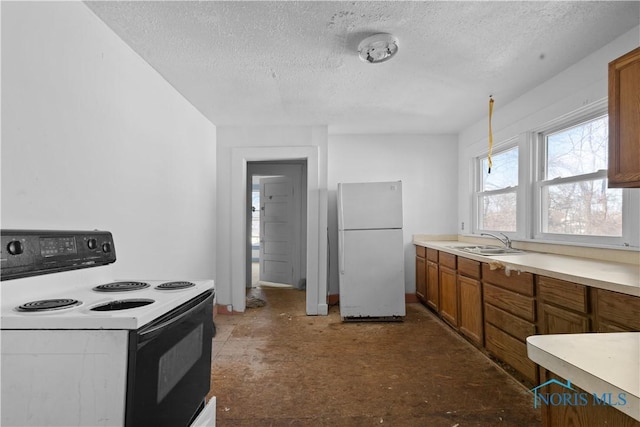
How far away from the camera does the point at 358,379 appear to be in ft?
7.44

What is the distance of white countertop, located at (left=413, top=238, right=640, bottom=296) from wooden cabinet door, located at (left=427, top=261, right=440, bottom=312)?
97cm

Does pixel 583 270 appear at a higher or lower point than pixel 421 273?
higher

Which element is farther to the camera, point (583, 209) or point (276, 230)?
point (276, 230)

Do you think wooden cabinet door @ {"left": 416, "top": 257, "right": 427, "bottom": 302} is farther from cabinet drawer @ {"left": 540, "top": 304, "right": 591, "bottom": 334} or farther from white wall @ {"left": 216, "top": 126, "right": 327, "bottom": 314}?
cabinet drawer @ {"left": 540, "top": 304, "right": 591, "bottom": 334}

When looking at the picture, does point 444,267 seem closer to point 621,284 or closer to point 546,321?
point 546,321

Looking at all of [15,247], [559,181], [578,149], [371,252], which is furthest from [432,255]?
[15,247]

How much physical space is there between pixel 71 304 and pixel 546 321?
7.92ft

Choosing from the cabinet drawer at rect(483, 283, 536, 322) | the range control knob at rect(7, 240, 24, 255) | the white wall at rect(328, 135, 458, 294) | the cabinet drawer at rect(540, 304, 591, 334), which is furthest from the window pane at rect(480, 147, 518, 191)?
the range control knob at rect(7, 240, 24, 255)

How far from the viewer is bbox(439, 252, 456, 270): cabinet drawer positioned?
3.11m

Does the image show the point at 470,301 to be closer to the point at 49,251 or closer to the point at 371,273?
the point at 371,273

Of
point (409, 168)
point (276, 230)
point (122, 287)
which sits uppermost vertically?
point (409, 168)

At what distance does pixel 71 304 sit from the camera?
1098mm

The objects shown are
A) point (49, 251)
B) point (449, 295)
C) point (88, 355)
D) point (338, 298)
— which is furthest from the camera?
point (338, 298)

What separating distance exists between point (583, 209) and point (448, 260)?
119 cm
